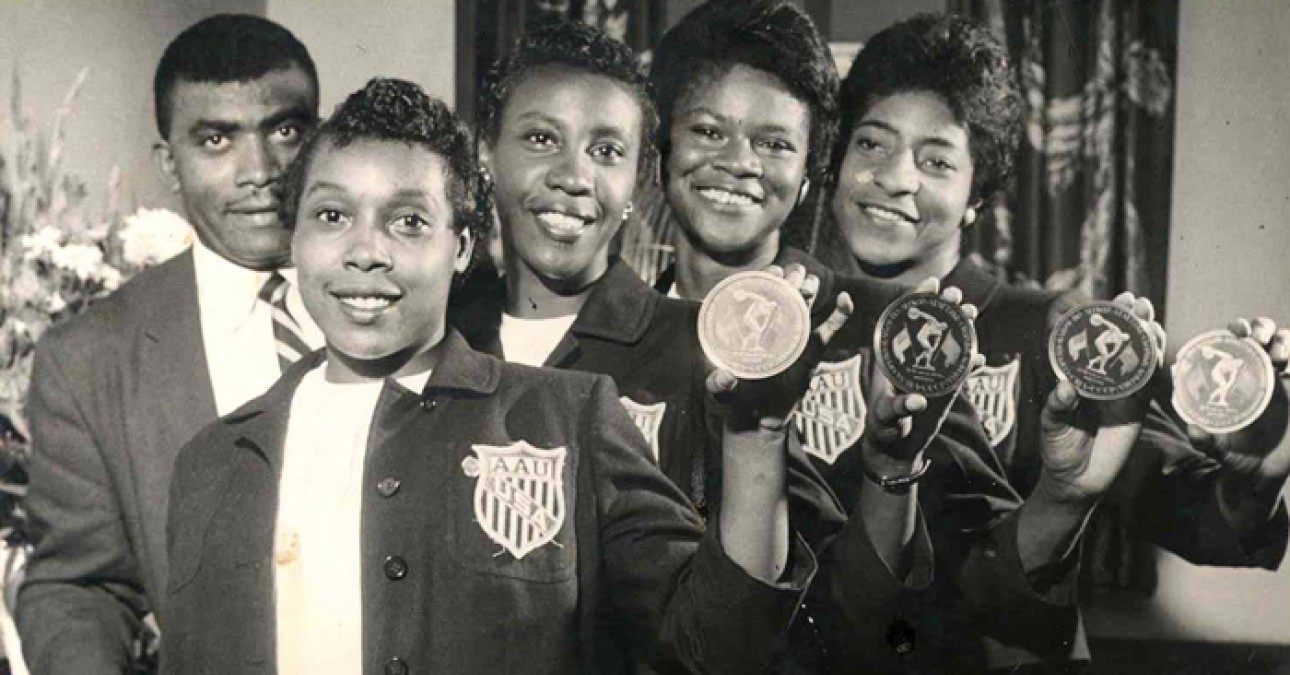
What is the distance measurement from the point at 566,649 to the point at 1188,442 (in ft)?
3.47

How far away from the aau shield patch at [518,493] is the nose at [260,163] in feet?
1.80

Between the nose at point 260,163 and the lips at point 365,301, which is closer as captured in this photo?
the lips at point 365,301

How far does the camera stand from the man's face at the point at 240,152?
2.02 m

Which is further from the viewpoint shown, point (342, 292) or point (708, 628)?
point (342, 292)

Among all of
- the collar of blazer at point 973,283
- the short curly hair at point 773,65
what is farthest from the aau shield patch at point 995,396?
the short curly hair at point 773,65

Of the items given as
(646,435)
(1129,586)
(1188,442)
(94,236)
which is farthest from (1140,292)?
(94,236)

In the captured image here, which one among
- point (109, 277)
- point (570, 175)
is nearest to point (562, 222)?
point (570, 175)

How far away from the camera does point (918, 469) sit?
1.97 meters

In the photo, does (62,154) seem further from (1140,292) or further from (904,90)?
(1140,292)

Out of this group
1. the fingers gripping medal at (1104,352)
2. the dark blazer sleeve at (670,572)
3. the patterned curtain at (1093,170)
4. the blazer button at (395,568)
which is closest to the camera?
the dark blazer sleeve at (670,572)

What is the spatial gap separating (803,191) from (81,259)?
1.21 m

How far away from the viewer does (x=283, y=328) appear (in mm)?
2041

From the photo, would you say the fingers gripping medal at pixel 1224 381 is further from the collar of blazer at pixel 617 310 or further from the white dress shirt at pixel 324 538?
the white dress shirt at pixel 324 538

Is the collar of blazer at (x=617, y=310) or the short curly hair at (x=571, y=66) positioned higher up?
the short curly hair at (x=571, y=66)
